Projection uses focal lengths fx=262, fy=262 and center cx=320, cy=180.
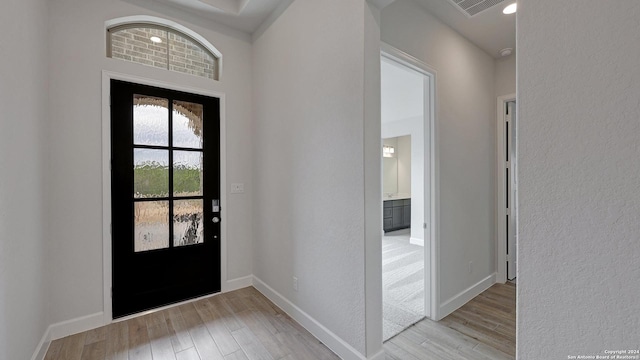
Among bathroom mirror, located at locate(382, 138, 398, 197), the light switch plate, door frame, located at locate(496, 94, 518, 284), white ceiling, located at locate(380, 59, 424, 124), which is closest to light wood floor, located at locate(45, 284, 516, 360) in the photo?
door frame, located at locate(496, 94, 518, 284)

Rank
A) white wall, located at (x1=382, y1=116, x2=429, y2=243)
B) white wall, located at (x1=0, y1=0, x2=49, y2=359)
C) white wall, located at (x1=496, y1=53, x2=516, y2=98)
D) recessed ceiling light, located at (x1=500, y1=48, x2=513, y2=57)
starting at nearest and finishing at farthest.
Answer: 1. white wall, located at (x1=0, y1=0, x2=49, y2=359)
2. recessed ceiling light, located at (x1=500, y1=48, x2=513, y2=57)
3. white wall, located at (x1=496, y1=53, x2=516, y2=98)
4. white wall, located at (x1=382, y1=116, x2=429, y2=243)

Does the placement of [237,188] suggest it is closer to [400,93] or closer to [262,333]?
[262,333]

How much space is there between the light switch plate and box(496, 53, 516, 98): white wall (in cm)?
330

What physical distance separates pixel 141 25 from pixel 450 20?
3012 millimetres

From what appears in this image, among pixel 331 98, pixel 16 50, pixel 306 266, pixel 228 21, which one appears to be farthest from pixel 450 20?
pixel 16 50

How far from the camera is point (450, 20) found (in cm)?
251

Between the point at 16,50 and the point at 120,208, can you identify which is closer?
the point at 16,50

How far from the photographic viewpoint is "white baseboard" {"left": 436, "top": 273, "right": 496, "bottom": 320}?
96.8 inches

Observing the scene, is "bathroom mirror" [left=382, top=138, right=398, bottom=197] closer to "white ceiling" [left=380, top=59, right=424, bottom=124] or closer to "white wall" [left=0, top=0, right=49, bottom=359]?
"white ceiling" [left=380, top=59, right=424, bottom=124]

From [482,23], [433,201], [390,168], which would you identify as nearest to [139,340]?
[433,201]
